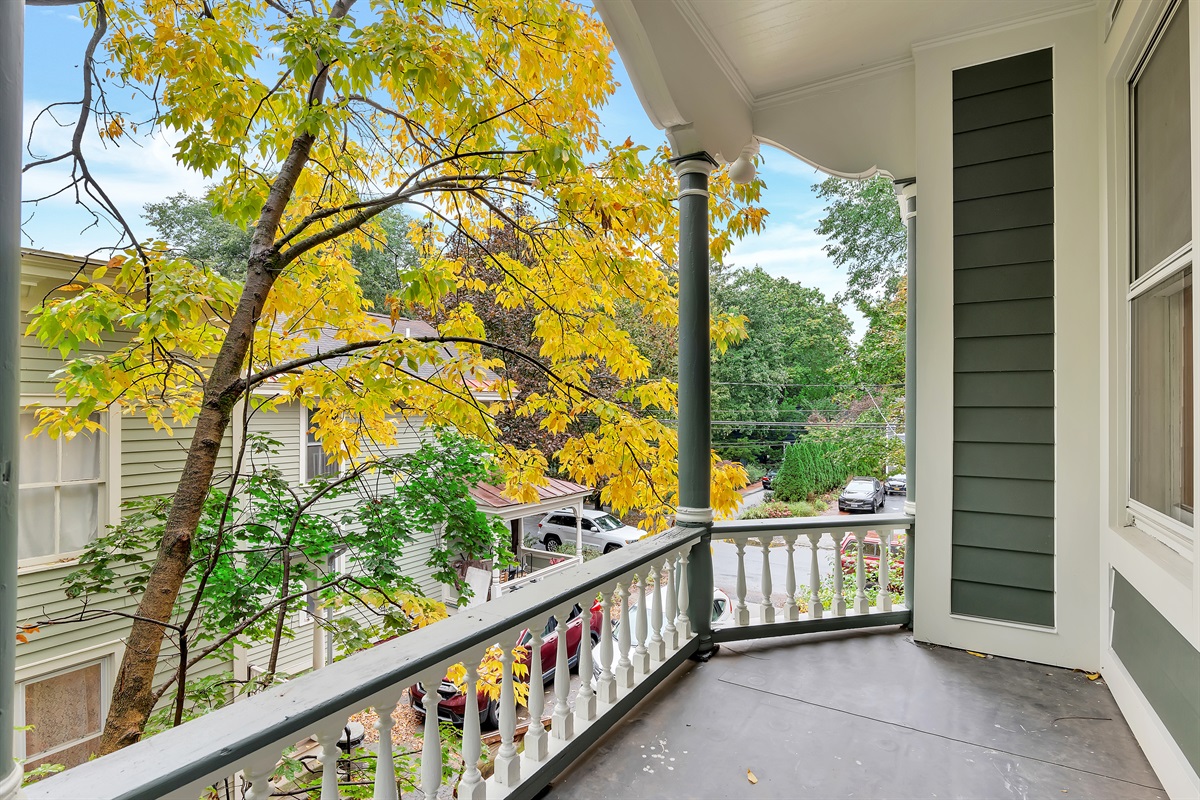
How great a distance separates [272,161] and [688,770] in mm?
3289

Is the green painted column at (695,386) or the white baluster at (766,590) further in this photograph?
the white baluster at (766,590)

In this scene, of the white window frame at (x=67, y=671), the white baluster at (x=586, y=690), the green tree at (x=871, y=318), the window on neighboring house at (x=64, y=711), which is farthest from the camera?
the green tree at (x=871, y=318)

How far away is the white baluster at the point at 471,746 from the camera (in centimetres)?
139

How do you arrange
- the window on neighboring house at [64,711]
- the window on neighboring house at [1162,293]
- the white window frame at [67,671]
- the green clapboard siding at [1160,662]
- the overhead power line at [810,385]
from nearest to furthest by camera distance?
1. the green clapboard siding at [1160,662]
2. the window on neighboring house at [1162,293]
3. the white window frame at [67,671]
4. the window on neighboring house at [64,711]
5. the overhead power line at [810,385]

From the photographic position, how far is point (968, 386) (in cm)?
263

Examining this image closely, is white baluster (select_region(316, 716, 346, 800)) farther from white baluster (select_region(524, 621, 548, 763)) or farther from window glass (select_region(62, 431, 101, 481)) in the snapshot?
window glass (select_region(62, 431, 101, 481))

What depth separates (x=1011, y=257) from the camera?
8.36 feet

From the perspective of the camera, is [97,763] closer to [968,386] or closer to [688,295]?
[688,295]

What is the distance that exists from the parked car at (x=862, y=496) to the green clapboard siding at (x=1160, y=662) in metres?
6.03

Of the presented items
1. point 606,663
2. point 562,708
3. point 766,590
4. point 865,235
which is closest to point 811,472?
point 865,235

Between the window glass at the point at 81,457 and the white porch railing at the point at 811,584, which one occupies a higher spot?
the window glass at the point at 81,457

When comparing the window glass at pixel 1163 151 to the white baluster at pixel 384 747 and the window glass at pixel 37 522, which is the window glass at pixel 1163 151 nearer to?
the white baluster at pixel 384 747

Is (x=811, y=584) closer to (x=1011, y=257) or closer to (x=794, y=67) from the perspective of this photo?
(x=1011, y=257)

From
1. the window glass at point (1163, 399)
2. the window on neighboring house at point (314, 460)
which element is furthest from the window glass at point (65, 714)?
the window glass at point (1163, 399)
